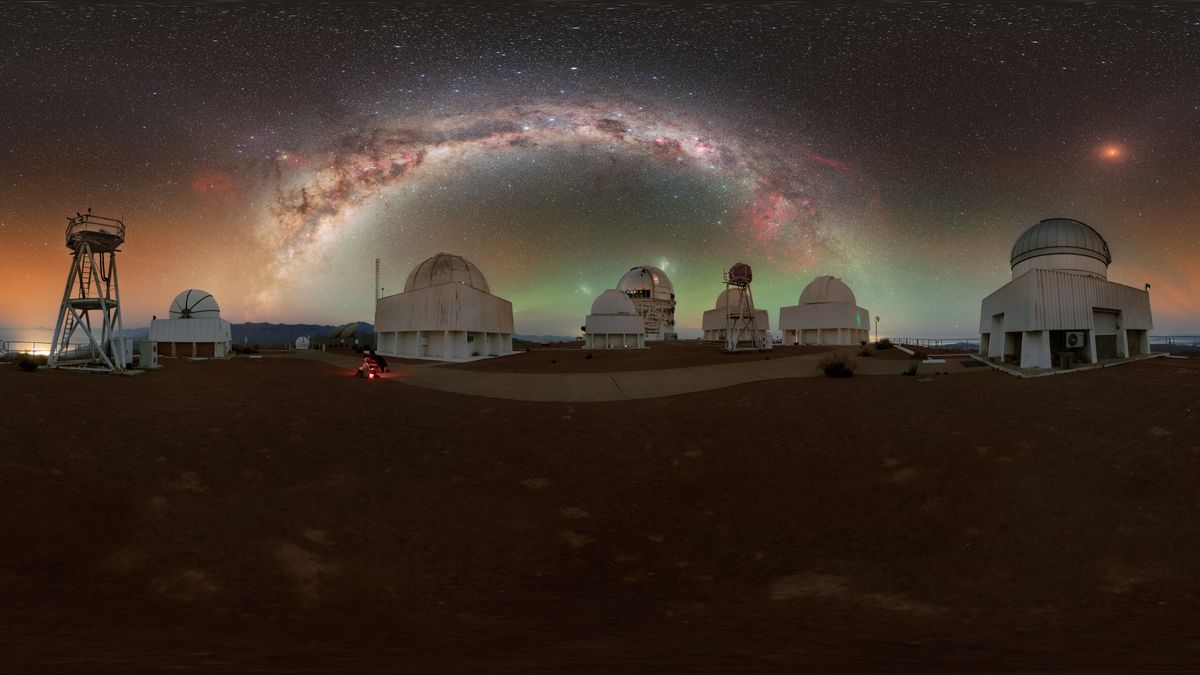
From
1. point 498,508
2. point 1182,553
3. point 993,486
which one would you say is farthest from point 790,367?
point 498,508

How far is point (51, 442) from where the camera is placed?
356 inches

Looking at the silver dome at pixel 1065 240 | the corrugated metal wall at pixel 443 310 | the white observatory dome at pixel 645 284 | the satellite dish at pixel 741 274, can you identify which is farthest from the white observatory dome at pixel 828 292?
A: the corrugated metal wall at pixel 443 310

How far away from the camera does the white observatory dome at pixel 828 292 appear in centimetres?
5249

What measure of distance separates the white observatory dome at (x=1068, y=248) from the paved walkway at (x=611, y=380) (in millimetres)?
7662

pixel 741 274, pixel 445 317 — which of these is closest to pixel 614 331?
pixel 741 274

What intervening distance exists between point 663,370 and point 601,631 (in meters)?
19.4

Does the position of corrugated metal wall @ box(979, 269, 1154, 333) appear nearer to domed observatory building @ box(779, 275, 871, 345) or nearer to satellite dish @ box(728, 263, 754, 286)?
satellite dish @ box(728, 263, 754, 286)

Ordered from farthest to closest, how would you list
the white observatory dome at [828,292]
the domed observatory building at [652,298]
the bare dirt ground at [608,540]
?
the domed observatory building at [652,298], the white observatory dome at [828,292], the bare dirt ground at [608,540]

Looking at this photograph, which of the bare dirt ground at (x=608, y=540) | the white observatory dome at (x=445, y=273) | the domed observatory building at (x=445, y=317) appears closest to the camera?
the bare dirt ground at (x=608, y=540)

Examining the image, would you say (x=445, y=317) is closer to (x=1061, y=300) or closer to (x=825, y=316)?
(x=1061, y=300)

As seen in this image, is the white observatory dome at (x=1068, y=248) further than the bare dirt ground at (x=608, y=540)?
Yes

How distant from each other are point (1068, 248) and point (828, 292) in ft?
94.6

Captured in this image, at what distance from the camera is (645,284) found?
241ft

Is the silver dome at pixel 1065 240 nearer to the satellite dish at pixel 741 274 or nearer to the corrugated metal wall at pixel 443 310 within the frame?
the satellite dish at pixel 741 274
